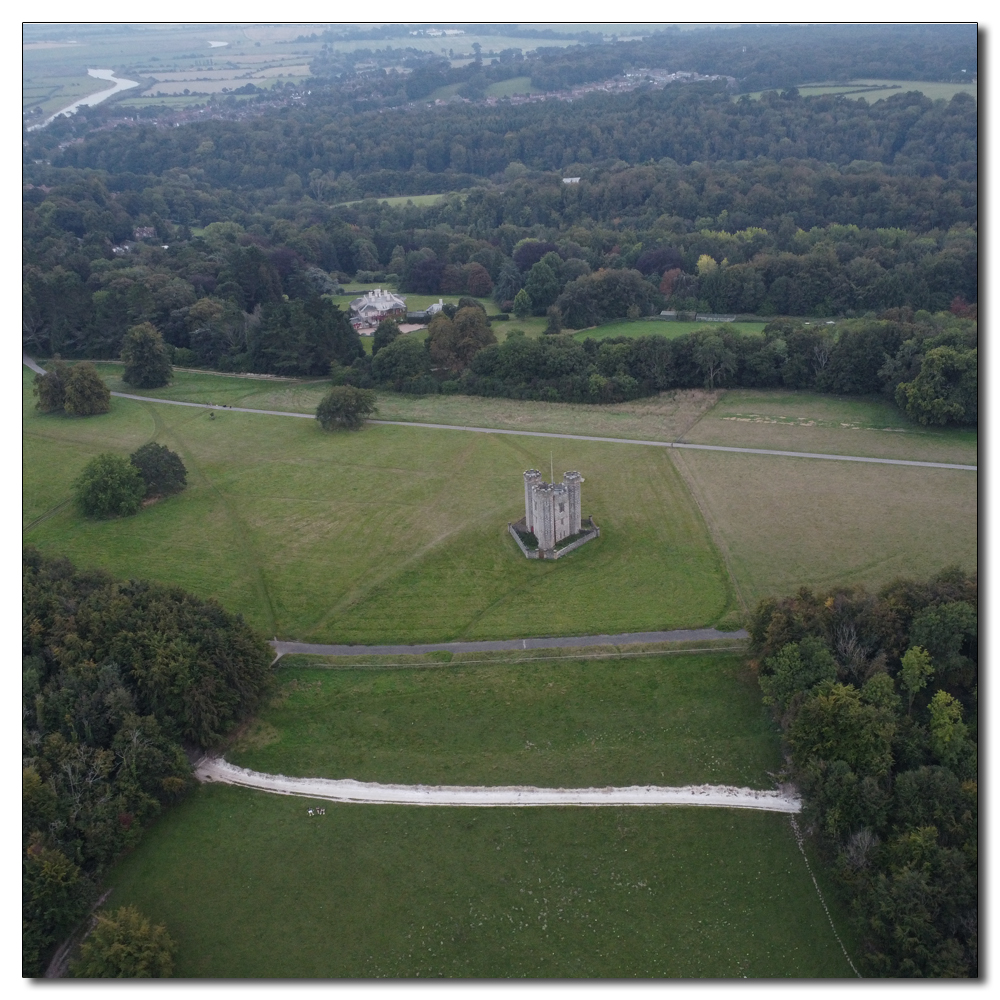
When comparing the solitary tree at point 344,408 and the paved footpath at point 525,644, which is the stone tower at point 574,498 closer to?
the paved footpath at point 525,644

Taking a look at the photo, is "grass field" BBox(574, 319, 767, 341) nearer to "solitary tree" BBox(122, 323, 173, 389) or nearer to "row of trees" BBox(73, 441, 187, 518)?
"solitary tree" BBox(122, 323, 173, 389)

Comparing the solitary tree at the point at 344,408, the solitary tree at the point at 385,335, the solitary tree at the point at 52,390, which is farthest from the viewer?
the solitary tree at the point at 385,335

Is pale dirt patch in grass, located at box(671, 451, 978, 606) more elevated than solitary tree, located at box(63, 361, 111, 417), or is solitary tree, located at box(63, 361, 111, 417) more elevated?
solitary tree, located at box(63, 361, 111, 417)

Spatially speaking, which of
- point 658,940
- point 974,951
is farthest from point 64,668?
point 974,951

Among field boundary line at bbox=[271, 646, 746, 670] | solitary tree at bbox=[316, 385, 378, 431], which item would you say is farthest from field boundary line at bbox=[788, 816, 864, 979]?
solitary tree at bbox=[316, 385, 378, 431]

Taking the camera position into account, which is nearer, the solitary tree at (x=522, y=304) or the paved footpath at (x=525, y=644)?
the paved footpath at (x=525, y=644)

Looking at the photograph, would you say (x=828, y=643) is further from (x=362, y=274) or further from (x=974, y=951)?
(x=362, y=274)

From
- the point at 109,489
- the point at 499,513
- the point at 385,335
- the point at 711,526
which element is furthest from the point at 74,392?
the point at 711,526

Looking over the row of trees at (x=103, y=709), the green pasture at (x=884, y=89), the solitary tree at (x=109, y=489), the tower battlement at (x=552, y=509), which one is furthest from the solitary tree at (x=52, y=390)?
the green pasture at (x=884, y=89)
